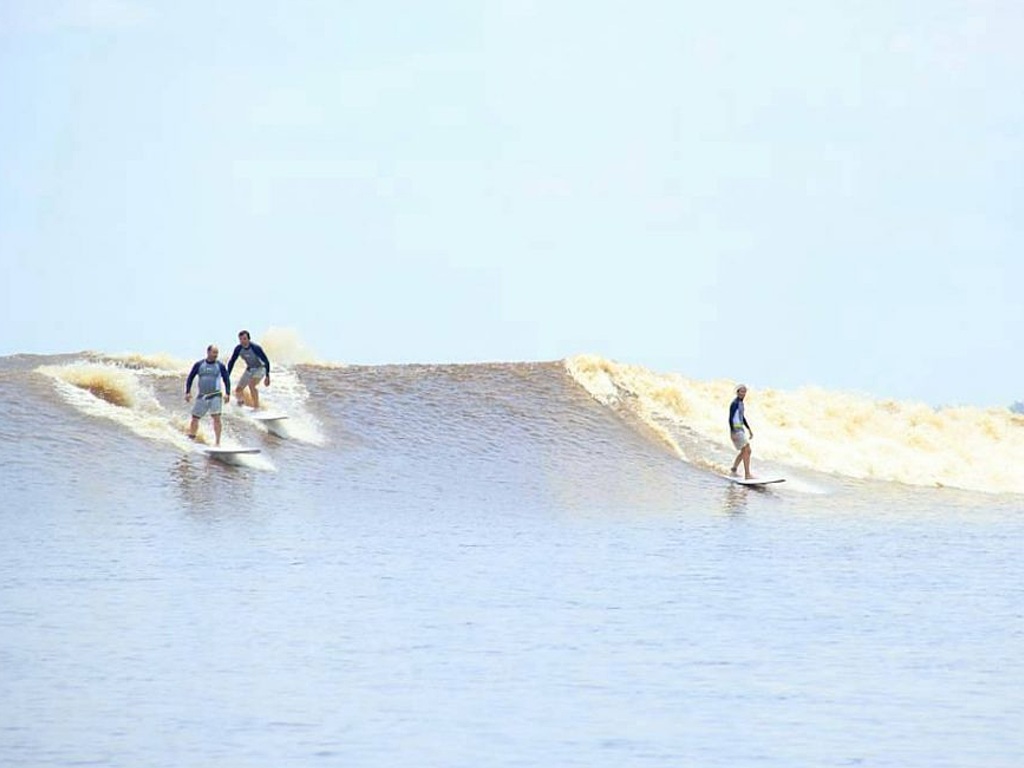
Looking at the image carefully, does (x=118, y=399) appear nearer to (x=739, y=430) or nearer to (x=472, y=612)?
(x=739, y=430)

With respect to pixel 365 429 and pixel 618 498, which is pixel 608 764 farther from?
pixel 365 429

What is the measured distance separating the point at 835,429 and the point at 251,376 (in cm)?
1375

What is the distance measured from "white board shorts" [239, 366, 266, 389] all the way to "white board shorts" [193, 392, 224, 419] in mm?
1996

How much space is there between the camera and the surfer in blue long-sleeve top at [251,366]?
29062 mm

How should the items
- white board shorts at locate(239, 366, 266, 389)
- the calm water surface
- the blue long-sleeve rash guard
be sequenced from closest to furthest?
the calm water surface, the blue long-sleeve rash guard, white board shorts at locate(239, 366, 266, 389)

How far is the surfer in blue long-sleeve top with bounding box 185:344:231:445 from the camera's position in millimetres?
27250

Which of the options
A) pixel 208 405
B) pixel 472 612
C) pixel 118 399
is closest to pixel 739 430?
pixel 208 405

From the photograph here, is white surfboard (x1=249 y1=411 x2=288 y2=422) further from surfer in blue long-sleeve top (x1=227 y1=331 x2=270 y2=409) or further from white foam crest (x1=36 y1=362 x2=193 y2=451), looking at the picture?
white foam crest (x1=36 y1=362 x2=193 y2=451)

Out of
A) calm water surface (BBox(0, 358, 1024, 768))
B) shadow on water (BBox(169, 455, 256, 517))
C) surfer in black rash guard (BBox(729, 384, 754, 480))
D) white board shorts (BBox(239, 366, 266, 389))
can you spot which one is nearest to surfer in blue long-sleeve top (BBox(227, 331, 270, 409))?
white board shorts (BBox(239, 366, 266, 389))

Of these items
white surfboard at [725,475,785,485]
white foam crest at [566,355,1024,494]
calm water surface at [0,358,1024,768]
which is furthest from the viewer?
white foam crest at [566,355,1024,494]

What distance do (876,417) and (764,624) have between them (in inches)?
929

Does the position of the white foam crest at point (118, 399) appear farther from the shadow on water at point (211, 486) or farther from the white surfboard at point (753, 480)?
the white surfboard at point (753, 480)

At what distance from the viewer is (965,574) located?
2141 centimetres

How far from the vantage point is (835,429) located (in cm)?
3834
